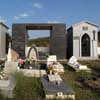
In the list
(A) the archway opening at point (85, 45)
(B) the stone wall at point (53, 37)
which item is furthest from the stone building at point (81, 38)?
(B) the stone wall at point (53, 37)

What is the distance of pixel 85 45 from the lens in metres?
20.4

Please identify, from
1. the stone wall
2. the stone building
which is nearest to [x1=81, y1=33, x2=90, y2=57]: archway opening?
the stone building

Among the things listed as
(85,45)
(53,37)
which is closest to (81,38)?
(85,45)

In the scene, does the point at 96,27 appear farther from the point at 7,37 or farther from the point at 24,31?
the point at 7,37

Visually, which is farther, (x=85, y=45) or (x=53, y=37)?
(x=85, y=45)

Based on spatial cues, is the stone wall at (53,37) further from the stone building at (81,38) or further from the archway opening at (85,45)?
the archway opening at (85,45)

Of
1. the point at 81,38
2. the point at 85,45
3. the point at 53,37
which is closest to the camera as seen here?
the point at 53,37

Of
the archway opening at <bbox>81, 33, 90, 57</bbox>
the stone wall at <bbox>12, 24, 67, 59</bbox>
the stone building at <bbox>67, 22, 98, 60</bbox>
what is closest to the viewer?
the stone wall at <bbox>12, 24, 67, 59</bbox>

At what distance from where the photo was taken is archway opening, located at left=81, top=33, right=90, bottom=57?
2003cm

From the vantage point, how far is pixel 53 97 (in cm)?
517

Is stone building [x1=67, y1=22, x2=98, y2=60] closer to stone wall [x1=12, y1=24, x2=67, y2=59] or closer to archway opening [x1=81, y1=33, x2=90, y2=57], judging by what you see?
archway opening [x1=81, y1=33, x2=90, y2=57]

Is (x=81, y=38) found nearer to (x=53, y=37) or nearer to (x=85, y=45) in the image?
(x=85, y=45)

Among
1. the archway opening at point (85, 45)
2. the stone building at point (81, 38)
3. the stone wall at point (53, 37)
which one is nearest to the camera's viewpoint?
the stone wall at point (53, 37)

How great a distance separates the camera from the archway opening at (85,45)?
20031mm
